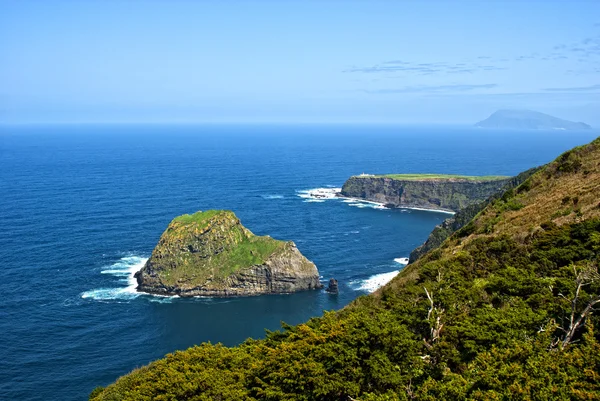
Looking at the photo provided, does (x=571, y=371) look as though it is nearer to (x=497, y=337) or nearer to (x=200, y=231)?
(x=497, y=337)

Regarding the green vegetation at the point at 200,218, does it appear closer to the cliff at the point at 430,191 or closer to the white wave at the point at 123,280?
the white wave at the point at 123,280

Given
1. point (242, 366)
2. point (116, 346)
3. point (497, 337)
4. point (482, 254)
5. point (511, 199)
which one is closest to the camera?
point (497, 337)

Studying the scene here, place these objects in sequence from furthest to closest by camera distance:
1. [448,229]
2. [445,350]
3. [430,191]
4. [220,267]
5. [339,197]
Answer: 1. [339,197]
2. [430,191]
3. [448,229]
4. [220,267]
5. [445,350]

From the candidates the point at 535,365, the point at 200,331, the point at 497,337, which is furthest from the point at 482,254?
the point at 200,331

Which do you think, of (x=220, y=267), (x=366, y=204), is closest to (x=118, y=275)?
(x=220, y=267)

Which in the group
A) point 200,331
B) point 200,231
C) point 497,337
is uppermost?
point 497,337

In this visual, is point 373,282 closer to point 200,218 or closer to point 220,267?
point 220,267

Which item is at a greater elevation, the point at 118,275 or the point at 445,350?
the point at 445,350
